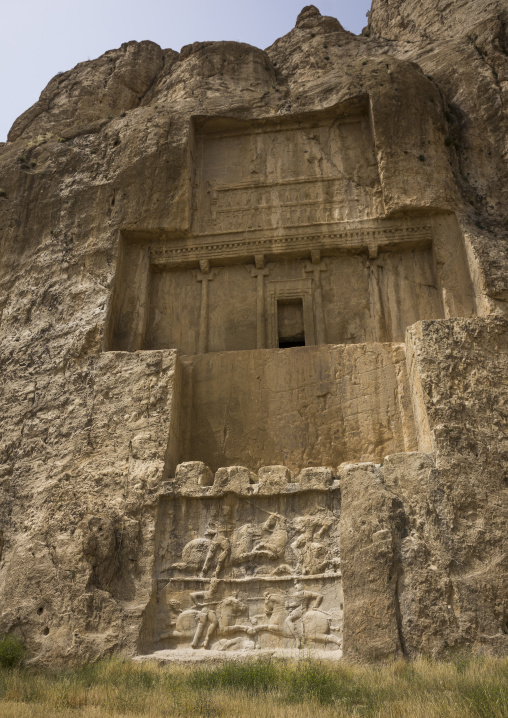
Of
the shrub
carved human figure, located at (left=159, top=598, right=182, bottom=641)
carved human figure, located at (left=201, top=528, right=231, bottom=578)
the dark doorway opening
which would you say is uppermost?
the dark doorway opening

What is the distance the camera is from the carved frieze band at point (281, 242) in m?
11.3

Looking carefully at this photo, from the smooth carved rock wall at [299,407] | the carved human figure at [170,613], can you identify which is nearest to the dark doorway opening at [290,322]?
the smooth carved rock wall at [299,407]

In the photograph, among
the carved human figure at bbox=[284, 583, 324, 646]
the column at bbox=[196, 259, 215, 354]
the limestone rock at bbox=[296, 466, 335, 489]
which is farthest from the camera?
the column at bbox=[196, 259, 215, 354]

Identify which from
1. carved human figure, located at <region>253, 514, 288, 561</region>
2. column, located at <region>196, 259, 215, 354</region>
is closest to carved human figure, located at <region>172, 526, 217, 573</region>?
carved human figure, located at <region>253, 514, 288, 561</region>

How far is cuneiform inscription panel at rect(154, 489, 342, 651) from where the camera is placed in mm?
7418

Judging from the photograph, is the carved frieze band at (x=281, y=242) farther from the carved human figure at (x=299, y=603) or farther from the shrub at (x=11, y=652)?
the shrub at (x=11, y=652)

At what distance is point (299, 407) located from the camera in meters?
9.74

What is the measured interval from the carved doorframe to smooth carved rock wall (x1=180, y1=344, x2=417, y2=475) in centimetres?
99

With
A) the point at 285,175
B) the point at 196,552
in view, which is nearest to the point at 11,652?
the point at 196,552

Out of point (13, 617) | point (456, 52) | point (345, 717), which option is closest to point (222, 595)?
point (13, 617)

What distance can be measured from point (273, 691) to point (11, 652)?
3432 millimetres

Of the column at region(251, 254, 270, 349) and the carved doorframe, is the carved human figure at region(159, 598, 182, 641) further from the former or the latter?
the carved doorframe

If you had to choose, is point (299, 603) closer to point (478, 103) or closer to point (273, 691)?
point (273, 691)

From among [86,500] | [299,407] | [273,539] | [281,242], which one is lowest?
[273,539]
